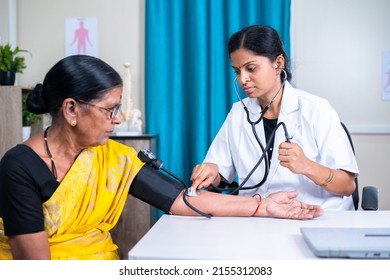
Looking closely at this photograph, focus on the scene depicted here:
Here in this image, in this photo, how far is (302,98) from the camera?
1.68m

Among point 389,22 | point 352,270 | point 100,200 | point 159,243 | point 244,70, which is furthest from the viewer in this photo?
point 389,22

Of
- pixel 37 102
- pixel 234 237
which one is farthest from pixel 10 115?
pixel 234 237

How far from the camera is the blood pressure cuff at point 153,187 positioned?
4.42 ft

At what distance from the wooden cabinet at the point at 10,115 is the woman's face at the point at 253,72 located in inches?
57.3

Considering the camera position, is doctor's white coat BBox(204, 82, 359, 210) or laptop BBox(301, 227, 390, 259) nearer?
laptop BBox(301, 227, 390, 259)

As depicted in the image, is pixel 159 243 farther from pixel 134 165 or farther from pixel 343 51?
pixel 343 51

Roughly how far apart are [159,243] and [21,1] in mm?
2745

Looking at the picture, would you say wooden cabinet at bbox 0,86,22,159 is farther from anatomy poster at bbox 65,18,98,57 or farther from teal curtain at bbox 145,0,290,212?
teal curtain at bbox 145,0,290,212

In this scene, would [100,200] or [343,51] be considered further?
[343,51]

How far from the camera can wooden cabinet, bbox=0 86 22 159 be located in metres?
2.62

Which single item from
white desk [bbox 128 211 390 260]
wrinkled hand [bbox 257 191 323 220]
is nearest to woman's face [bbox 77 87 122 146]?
white desk [bbox 128 211 390 260]

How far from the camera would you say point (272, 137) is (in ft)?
5.02

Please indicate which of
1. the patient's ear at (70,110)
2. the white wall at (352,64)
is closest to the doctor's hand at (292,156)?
the patient's ear at (70,110)

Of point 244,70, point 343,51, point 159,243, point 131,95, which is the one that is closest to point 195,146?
point 131,95
